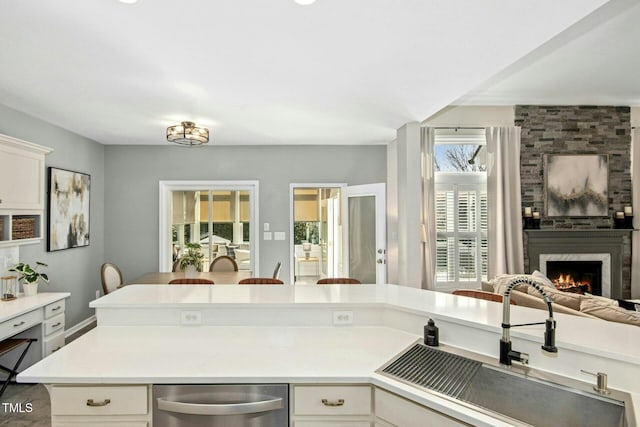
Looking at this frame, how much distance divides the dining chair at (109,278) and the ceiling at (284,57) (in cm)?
165

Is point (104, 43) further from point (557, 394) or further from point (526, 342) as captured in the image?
point (557, 394)

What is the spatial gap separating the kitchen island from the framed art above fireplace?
3.98 m

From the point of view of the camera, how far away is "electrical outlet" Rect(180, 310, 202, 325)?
6.35 feet

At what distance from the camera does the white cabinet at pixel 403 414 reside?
3.89 ft

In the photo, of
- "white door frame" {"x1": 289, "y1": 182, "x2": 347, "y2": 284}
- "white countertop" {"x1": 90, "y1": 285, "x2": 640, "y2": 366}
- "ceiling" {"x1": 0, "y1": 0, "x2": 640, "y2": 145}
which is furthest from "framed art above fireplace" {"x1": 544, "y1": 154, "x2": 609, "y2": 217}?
"white countertop" {"x1": 90, "y1": 285, "x2": 640, "y2": 366}

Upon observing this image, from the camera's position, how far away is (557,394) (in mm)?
1240

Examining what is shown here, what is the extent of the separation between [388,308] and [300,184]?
136 inches

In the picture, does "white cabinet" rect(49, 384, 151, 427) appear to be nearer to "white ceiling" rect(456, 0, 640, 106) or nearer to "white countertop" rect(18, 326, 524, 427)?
"white countertop" rect(18, 326, 524, 427)

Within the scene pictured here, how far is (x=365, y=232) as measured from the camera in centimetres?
504

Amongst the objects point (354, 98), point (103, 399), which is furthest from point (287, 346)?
point (354, 98)

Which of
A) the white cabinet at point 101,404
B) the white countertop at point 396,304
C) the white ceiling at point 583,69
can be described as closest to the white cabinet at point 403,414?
the white countertop at point 396,304

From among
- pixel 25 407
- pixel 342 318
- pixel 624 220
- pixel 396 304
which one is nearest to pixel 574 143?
pixel 624 220

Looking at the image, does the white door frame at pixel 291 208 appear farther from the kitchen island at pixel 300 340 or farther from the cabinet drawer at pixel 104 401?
the cabinet drawer at pixel 104 401

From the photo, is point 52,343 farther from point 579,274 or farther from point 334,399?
point 579,274
